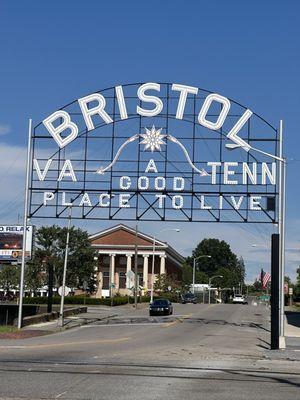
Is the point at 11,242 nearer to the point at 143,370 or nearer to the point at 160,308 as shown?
the point at 160,308

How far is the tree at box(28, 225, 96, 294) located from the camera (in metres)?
87.2

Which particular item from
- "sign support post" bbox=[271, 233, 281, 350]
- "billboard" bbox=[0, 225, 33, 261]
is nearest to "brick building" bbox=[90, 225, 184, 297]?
"billboard" bbox=[0, 225, 33, 261]

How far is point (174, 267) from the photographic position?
5704 inches

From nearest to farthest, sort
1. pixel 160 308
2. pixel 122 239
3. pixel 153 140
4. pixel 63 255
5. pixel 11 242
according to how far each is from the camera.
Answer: pixel 153 140 → pixel 11 242 → pixel 160 308 → pixel 63 255 → pixel 122 239

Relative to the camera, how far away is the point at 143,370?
15.8m

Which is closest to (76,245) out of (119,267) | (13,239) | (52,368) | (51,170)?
(119,267)

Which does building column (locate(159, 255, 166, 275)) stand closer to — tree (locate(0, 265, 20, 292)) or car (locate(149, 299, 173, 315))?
tree (locate(0, 265, 20, 292))

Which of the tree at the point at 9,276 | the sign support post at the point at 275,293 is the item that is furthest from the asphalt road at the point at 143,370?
the tree at the point at 9,276

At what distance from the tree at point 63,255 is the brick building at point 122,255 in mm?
27454

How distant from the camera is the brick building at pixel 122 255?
120875 mm

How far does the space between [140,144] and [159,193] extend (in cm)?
287

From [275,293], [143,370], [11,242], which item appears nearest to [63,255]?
[11,242]

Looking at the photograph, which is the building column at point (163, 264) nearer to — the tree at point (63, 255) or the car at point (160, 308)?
the tree at point (63, 255)

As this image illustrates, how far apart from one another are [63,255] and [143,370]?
7378cm
